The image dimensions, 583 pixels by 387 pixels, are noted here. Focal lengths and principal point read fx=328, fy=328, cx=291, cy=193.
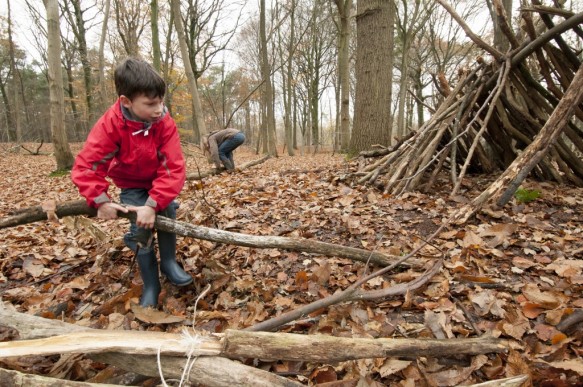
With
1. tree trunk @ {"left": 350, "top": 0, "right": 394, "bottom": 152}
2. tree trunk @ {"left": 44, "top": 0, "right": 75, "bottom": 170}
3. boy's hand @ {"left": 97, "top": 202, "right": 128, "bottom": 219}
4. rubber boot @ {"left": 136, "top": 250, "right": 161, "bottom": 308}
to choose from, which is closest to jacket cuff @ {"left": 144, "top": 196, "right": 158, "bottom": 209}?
boy's hand @ {"left": 97, "top": 202, "right": 128, "bottom": 219}

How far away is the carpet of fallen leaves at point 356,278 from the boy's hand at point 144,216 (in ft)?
1.79

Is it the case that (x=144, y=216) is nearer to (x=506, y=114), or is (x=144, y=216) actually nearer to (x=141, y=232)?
(x=141, y=232)

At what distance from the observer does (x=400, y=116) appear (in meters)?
15.9

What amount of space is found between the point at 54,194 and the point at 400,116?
14445 mm

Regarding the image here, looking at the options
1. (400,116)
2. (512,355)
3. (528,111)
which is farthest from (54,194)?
(400,116)

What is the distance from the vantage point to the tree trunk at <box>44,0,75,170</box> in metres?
6.48

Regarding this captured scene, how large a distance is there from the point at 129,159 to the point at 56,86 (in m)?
6.59

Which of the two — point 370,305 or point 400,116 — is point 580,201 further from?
point 400,116

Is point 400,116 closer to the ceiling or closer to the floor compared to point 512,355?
closer to the ceiling

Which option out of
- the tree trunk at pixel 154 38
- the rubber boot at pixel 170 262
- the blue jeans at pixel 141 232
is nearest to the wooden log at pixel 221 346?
the blue jeans at pixel 141 232

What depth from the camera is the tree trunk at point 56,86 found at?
21.2 ft

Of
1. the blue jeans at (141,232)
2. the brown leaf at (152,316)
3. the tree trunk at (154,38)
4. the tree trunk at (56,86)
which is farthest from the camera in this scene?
the tree trunk at (154,38)

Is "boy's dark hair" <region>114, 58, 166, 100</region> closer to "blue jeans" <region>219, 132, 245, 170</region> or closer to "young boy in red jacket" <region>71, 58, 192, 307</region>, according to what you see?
"young boy in red jacket" <region>71, 58, 192, 307</region>

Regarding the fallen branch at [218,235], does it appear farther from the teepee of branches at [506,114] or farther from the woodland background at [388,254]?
the teepee of branches at [506,114]
